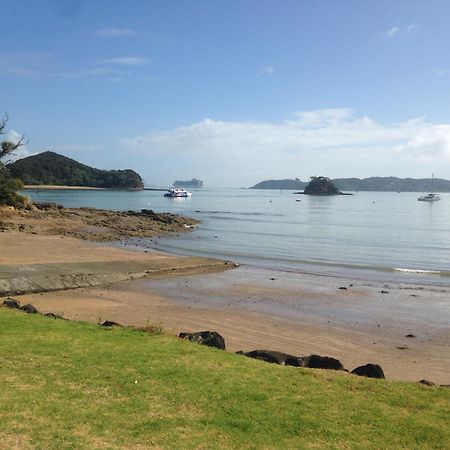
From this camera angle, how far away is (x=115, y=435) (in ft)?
19.4

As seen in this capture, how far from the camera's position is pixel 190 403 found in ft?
22.8

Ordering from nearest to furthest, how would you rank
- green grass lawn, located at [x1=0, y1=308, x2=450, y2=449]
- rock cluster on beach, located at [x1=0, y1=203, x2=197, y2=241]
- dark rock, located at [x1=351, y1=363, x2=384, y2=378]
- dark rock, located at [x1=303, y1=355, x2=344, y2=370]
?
green grass lawn, located at [x1=0, y1=308, x2=450, y2=449], dark rock, located at [x1=351, y1=363, x2=384, y2=378], dark rock, located at [x1=303, y1=355, x2=344, y2=370], rock cluster on beach, located at [x1=0, y1=203, x2=197, y2=241]

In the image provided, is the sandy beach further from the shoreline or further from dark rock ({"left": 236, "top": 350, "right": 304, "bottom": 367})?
dark rock ({"left": 236, "top": 350, "right": 304, "bottom": 367})

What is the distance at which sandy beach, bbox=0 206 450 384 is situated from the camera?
14219mm

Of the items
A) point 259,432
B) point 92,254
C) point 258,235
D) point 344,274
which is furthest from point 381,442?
point 258,235

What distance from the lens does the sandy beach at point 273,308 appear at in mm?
14219

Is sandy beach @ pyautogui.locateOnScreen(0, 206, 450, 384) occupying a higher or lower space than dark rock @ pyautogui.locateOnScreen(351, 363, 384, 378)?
lower

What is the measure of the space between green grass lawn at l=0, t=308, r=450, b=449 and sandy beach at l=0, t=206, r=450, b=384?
4095 mm

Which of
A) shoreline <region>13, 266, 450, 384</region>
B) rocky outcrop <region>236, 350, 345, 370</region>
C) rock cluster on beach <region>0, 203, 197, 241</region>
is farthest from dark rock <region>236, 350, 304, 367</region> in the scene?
rock cluster on beach <region>0, 203, 197, 241</region>

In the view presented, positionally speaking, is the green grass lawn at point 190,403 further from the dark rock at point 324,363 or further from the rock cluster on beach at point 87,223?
the rock cluster on beach at point 87,223

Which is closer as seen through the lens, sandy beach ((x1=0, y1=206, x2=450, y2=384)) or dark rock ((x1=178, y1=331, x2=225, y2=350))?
dark rock ((x1=178, y1=331, x2=225, y2=350))

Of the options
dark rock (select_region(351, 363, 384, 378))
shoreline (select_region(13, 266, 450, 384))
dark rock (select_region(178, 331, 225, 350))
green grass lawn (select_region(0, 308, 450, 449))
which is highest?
green grass lawn (select_region(0, 308, 450, 449))

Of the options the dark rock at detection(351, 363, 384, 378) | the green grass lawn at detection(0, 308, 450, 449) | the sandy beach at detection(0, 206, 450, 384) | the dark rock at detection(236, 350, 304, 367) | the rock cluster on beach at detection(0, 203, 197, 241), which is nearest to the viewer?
the green grass lawn at detection(0, 308, 450, 449)

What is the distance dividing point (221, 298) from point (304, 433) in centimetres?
1506
